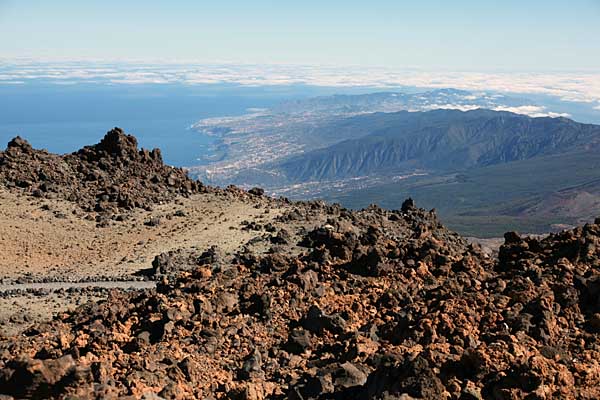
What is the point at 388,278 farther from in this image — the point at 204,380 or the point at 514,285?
the point at 204,380

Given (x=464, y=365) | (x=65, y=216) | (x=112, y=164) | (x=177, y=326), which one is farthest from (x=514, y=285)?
(x=112, y=164)

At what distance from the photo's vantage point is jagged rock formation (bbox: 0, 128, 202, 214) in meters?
32.5

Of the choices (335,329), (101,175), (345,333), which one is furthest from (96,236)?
(345,333)

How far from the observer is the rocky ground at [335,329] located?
912 centimetres

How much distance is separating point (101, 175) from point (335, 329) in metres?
25.0

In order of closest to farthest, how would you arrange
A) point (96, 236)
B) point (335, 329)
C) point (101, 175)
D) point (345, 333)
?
point (345, 333) → point (335, 329) → point (96, 236) → point (101, 175)

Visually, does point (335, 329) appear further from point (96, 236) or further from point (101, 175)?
point (101, 175)

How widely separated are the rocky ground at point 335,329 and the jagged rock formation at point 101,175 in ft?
26.4

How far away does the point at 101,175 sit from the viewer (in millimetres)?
34625

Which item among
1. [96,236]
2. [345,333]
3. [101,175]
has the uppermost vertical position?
[345,333]

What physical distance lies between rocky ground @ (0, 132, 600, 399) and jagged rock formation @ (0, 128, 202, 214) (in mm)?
8053

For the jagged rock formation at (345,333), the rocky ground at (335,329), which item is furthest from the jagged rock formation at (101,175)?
the jagged rock formation at (345,333)

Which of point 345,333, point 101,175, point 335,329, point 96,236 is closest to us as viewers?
point 345,333

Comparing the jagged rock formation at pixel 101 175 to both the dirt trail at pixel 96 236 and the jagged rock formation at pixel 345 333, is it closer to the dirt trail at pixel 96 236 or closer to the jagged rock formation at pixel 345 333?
the dirt trail at pixel 96 236
